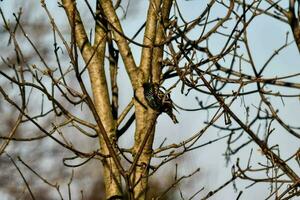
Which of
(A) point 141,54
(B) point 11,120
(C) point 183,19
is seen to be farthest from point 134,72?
(B) point 11,120

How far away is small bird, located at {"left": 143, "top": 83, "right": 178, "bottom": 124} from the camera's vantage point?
13.5 ft

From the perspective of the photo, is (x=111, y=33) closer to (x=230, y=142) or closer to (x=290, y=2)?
(x=230, y=142)

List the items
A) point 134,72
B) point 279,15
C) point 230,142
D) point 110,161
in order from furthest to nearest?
1. point 230,142
2. point 134,72
3. point 110,161
4. point 279,15

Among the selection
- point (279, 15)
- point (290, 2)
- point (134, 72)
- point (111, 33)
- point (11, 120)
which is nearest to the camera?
point (290, 2)

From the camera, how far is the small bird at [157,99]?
4129 mm

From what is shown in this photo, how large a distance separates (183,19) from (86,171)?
10.7 meters

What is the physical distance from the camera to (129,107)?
4547mm

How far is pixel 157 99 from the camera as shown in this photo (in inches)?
162

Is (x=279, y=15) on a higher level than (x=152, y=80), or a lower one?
lower

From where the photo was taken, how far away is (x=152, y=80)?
13.8 feet

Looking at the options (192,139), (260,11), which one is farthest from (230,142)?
(260,11)

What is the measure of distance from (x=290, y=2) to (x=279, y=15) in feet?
1.00

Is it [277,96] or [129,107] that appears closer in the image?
[277,96]

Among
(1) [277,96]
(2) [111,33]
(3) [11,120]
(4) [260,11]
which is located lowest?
(1) [277,96]
